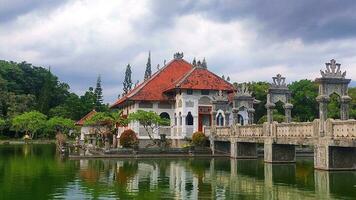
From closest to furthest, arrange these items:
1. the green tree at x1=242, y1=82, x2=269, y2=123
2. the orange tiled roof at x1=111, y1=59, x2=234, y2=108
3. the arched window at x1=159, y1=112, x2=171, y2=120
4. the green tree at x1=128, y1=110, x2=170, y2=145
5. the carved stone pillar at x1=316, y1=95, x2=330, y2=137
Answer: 1. the carved stone pillar at x1=316, y1=95, x2=330, y2=137
2. the green tree at x1=128, y1=110, x2=170, y2=145
3. the orange tiled roof at x1=111, y1=59, x2=234, y2=108
4. the arched window at x1=159, y1=112, x2=171, y2=120
5. the green tree at x1=242, y1=82, x2=269, y2=123

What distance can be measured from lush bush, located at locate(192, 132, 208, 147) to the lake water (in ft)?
43.9

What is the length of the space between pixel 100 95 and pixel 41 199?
92.1 m

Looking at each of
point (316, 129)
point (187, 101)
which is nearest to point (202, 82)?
point (187, 101)

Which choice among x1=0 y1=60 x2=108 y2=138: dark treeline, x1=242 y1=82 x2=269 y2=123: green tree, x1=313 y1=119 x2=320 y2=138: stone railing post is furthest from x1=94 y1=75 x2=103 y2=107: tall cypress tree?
x1=313 y1=119 x2=320 y2=138: stone railing post

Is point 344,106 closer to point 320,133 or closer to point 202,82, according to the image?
point 320,133

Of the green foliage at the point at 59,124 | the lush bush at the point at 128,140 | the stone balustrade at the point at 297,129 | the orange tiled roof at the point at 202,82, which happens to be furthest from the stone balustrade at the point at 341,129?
the green foliage at the point at 59,124

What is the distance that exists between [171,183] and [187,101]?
84.9 ft

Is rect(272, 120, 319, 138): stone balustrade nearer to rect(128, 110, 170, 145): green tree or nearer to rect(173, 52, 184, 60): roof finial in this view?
rect(128, 110, 170, 145): green tree

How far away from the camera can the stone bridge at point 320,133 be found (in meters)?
25.7

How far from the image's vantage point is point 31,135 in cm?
8069

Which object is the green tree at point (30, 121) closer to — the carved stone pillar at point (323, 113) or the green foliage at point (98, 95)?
the green foliage at point (98, 95)

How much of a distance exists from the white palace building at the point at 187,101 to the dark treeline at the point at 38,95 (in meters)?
38.3

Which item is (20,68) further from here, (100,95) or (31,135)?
(31,135)

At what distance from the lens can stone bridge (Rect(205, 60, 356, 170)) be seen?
84.3 feet
